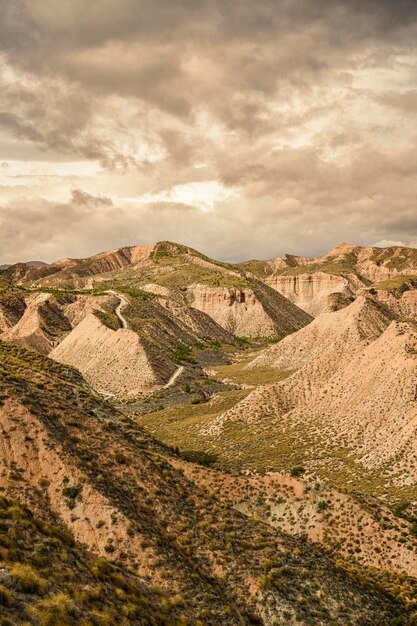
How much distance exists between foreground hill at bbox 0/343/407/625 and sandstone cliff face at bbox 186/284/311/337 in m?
145

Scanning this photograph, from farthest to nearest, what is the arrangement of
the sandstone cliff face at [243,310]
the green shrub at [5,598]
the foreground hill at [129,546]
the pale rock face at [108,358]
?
the sandstone cliff face at [243,310]
the pale rock face at [108,358]
the foreground hill at [129,546]
the green shrub at [5,598]

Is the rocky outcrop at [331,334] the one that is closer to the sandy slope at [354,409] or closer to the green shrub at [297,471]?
the sandy slope at [354,409]

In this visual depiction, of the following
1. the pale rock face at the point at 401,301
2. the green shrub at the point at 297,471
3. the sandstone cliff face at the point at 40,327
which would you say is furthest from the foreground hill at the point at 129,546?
the pale rock face at the point at 401,301

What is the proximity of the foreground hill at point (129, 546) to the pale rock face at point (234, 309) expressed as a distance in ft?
477

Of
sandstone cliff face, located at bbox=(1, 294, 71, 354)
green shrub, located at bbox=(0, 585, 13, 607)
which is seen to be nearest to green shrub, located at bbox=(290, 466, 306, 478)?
green shrub, located at bbox=(0, 585, 13, 607)

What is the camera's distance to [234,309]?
18888 cm

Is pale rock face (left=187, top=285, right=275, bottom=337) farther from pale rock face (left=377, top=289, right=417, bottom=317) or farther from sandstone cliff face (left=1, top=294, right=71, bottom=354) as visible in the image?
sandstone cliff face (left=1, top=294, right=71, bottom=354)

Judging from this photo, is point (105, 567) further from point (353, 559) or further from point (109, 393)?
point (109, 393)

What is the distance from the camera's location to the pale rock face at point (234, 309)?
180 meters

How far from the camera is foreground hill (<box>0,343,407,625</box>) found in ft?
62.1

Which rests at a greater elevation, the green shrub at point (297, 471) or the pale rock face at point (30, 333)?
the pale rock face at point (30, 333)

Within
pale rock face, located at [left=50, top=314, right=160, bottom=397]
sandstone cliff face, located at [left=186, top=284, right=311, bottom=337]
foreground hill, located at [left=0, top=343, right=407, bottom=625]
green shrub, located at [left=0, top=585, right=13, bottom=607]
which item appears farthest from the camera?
sandstone cliff face, located at [left=186, top=284, right=311, bottom=337]

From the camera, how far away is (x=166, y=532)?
2744 cm

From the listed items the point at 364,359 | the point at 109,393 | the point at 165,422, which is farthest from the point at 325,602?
the point at 109,393
